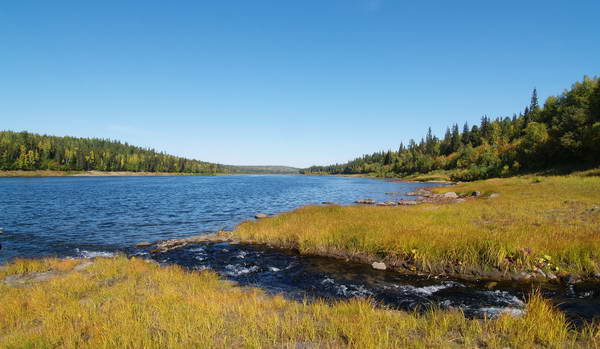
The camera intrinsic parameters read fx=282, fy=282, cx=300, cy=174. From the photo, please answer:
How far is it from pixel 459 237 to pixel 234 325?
1256 cm

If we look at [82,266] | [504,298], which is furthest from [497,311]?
[82,266]

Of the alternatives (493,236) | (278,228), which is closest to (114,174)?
(278,228)

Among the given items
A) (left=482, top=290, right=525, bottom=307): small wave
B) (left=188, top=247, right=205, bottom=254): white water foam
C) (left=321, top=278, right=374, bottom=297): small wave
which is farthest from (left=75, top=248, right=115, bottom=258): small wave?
(left=482, top=290, right=525, bottom=307): small wave

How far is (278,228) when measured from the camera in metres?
21.9

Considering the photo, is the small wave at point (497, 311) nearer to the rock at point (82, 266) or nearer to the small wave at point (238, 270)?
the small wave at point (238, 270)

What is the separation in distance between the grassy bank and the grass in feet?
19.8

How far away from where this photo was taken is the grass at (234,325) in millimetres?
6012

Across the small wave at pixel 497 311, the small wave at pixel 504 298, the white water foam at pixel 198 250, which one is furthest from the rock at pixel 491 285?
the white water foam at pixel 198 250

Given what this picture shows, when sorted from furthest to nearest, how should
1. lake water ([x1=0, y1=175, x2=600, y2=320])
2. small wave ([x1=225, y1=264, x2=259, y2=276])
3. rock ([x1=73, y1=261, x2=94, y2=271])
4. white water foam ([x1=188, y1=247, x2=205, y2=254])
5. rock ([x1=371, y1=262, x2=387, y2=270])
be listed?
white water foam ([x1=188, y1=247, x2=205, y2=254])
small wave ([x1=225, y1=264, x2=259, y2=276])
rock ([x1=371, y1=262, x2=387, y2=270])
rock ([x1=73, y1=261, x2=94, y2=271])
lake water ([x1=0, y1=175, x2=600, y2=320])

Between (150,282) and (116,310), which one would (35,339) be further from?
(150,282)

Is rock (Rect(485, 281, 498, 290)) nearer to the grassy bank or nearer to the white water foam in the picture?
the grassy bank

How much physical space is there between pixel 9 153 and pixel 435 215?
195 meters

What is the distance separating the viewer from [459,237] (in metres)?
14.6

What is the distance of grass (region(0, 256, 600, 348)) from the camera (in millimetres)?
6012
